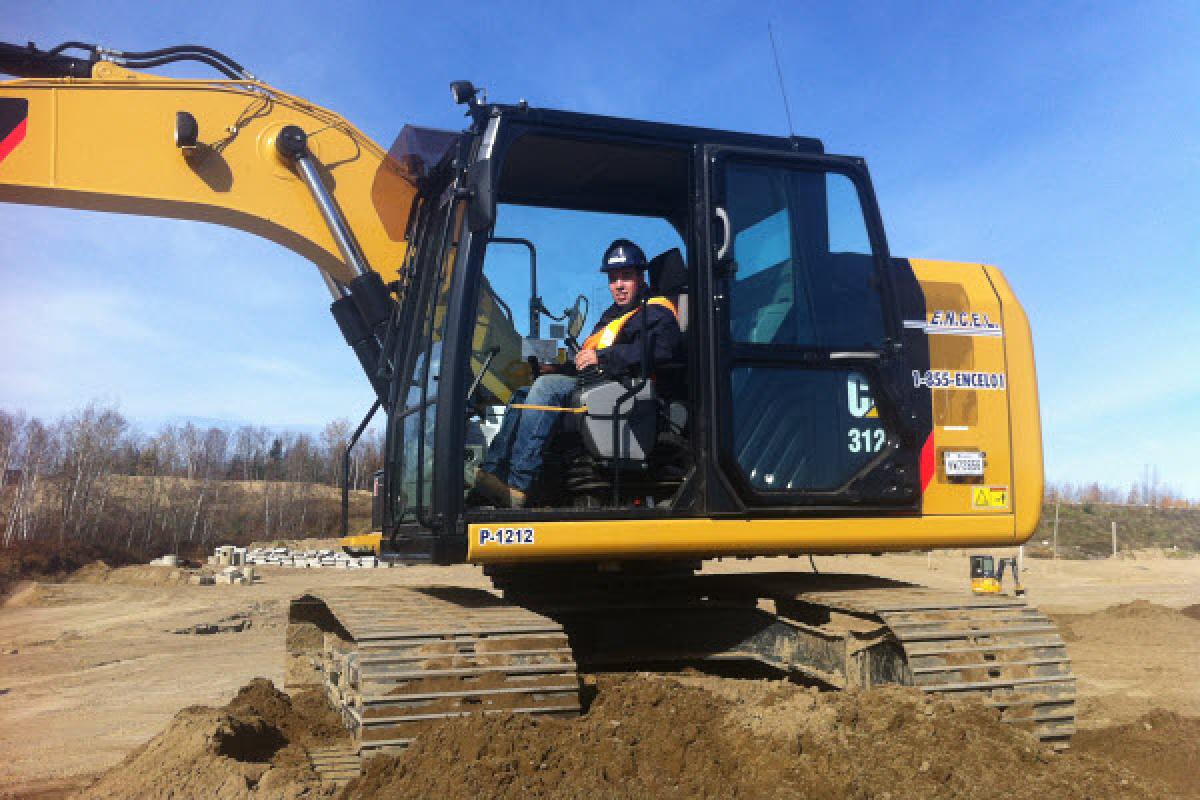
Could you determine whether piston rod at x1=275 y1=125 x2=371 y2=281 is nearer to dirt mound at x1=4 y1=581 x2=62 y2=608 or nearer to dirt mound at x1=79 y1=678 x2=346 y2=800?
dirt mound at x1=79 y1=678 x2=346 y2=800

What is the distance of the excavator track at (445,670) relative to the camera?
11.7 feet

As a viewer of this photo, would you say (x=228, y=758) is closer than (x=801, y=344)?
Yes

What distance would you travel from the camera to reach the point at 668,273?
17.1 feet

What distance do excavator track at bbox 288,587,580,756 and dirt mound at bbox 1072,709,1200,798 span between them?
247cm

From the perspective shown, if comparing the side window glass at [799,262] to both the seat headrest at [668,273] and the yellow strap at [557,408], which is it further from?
the yellow strap at [557,408]

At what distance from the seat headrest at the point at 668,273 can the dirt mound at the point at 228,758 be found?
288 centimetres

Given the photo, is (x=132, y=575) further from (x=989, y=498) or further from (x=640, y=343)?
(x=989, y=498)

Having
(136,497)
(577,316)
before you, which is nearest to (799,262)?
(577,316)

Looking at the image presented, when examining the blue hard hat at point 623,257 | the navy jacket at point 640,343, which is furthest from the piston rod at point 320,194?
the navy jacket at point 640,343

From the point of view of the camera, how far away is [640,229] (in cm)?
548

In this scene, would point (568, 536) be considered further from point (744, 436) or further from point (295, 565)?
point (295, 565)

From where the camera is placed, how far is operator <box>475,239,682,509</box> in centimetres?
450

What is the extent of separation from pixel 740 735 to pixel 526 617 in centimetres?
100

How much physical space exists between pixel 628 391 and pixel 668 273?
94 centimetres
